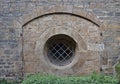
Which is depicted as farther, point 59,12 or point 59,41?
point 59,41

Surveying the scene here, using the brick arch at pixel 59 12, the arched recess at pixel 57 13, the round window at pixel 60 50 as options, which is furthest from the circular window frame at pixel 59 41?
the brick arch at pixel 59 12

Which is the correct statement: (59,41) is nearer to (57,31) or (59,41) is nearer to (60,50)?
(60,50)

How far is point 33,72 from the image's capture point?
28.3ft

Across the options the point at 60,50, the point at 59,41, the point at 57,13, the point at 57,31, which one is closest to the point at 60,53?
the point at 60,50

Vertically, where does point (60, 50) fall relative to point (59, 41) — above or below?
below

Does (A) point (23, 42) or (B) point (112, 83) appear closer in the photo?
(B) point (112, 83)

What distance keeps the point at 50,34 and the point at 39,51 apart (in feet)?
1.93

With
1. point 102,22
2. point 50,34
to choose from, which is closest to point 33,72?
point 50,34

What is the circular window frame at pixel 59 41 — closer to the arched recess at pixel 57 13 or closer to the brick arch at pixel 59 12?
the arched recess at pixel 57 13

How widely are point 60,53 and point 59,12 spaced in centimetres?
123

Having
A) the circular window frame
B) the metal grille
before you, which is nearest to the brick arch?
the circular window frame

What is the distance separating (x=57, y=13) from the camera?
8.75 metres

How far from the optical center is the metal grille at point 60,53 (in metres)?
8.97

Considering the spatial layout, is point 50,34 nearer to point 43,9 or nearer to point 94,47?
point 43,9
